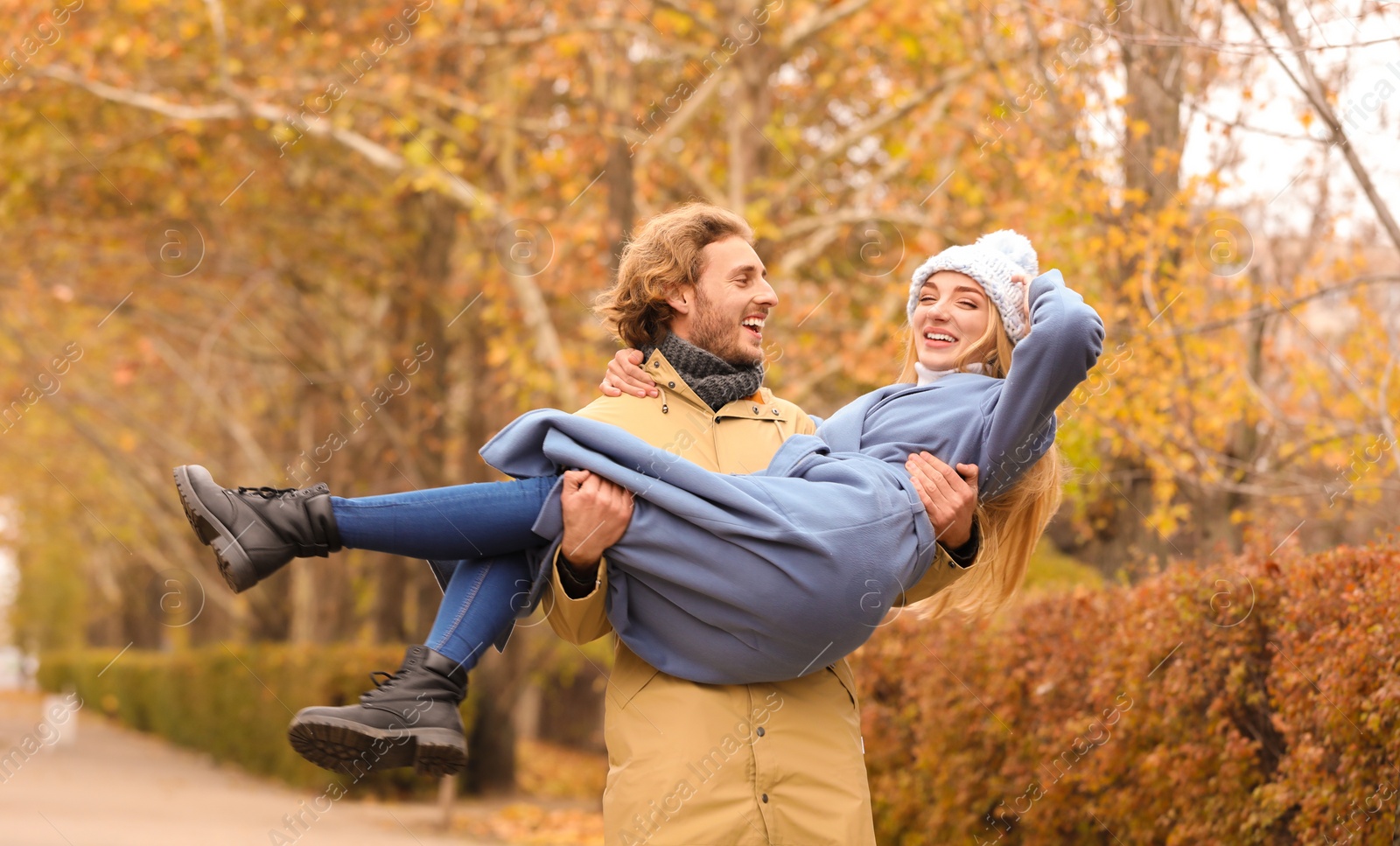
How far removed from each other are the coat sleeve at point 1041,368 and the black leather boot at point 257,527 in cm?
159

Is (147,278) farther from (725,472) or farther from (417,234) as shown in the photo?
(725,472)

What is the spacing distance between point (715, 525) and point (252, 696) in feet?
49.9

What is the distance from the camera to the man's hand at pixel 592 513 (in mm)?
2900

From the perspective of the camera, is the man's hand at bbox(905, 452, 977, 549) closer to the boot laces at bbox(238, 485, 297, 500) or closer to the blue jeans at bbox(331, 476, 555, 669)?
the blue jeans at bbox(331, 476, 555, 669)

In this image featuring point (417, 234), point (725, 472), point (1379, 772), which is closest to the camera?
point (725, 472)

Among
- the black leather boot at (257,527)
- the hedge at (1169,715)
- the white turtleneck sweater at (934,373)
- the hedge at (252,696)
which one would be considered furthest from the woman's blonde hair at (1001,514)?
the hedge at (252,696)

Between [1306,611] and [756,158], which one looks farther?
[756,158]

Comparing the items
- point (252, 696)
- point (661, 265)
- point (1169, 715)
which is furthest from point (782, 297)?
point (252, 696)

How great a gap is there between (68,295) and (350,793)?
230 inches

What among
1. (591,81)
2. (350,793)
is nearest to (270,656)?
(350,793)

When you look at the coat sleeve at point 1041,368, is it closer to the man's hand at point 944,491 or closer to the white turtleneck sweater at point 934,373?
the man's hand at point 944,491

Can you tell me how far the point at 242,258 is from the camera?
13.9 m

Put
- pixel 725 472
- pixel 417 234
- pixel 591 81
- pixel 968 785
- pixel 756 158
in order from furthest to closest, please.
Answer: pixel 417 234 → pixel 591 81 → pixel 756 158 → pixel 968 785 → pixel 725 472

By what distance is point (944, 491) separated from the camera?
120 inches
